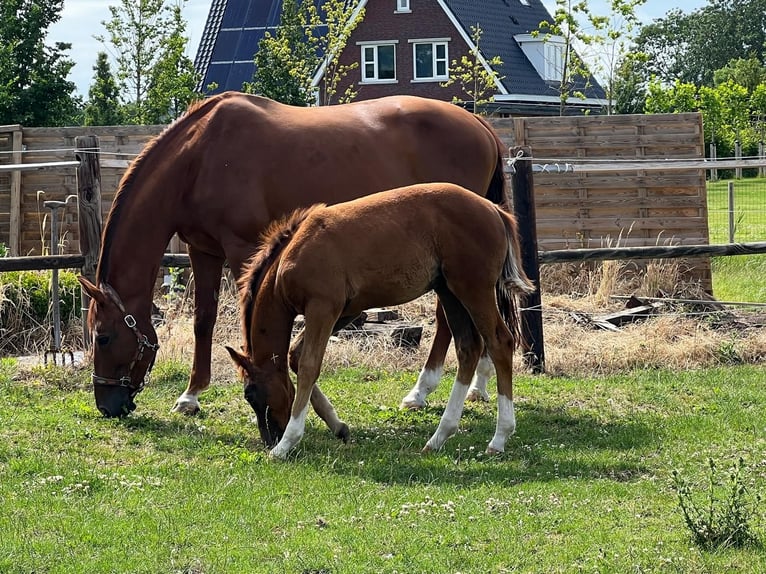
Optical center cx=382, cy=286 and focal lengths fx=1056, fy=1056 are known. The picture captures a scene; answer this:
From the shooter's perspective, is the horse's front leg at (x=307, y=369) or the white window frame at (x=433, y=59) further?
the white window frame at (x=433, y=59)

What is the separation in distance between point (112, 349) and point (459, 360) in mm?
2590

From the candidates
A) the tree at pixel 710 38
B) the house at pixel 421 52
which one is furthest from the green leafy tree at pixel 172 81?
the tree at pixel 710 38

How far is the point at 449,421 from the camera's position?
6766 millimetres

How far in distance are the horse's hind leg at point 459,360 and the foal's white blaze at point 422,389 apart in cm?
108

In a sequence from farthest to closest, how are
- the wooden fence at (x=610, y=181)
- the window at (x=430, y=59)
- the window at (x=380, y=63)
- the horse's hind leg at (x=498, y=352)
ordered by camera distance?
the window at (x=380, y=63) → the window at (x=430, y=59) → the wooden fence at (x=610, y=181) → the horse's hind leg at (x=498, y=352)

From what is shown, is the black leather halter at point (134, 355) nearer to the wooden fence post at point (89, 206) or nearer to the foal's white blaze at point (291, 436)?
the wooden fence post at point (89, 206)

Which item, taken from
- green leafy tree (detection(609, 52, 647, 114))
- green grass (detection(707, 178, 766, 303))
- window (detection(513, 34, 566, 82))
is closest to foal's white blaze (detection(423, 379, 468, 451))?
green grass (detection(707, 178, 766, 303))

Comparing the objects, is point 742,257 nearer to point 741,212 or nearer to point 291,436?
point 741,212

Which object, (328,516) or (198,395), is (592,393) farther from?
(328,516)

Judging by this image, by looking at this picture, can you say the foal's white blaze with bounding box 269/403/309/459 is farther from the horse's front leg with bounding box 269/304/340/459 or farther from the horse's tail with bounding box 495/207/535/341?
the horse's tail with bounding box 495/207/535/341

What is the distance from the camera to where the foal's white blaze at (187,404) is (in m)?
8.07

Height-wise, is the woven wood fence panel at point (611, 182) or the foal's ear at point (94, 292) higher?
the woven wood fence panel at point (611, 182)

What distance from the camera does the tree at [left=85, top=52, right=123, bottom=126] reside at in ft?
97.7

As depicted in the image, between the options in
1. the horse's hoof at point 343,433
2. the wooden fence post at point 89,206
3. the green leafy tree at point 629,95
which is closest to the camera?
the horse's hoof at point 343,433
